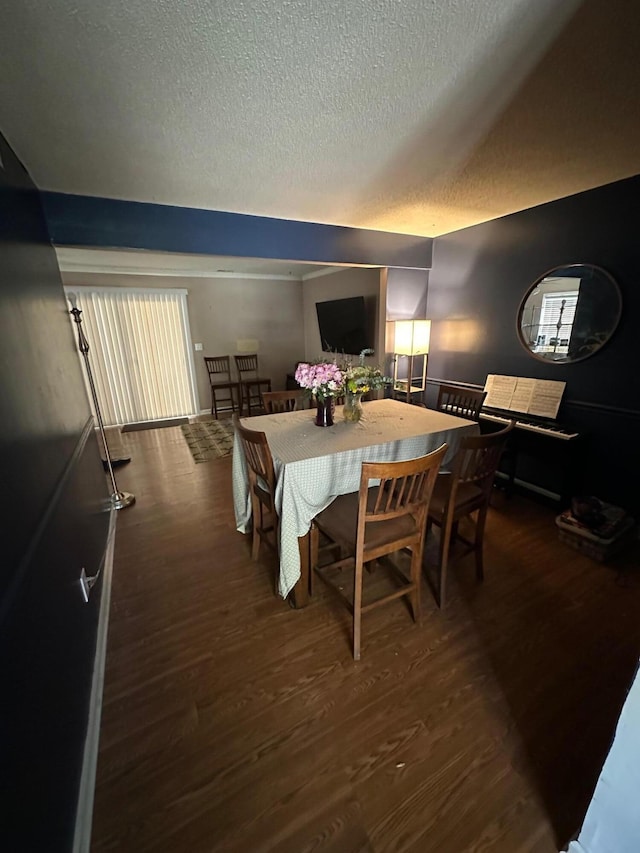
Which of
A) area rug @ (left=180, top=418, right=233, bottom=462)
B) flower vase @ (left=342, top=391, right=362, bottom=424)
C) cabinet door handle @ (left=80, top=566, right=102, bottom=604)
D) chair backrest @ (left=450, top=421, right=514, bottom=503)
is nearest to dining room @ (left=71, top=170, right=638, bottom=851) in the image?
flower vase @ (left=342, top=391, right=362, bottom=424)

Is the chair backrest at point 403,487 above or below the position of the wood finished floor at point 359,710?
above

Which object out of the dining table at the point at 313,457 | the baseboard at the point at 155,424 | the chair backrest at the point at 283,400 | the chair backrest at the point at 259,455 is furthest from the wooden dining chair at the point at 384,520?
the baseboard at the point at 155,424

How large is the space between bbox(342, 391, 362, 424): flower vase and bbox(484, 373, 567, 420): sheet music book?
1.62m

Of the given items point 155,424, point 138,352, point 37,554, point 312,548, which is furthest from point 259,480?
point 138,352

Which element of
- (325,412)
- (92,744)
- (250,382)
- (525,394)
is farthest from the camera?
(250,382)

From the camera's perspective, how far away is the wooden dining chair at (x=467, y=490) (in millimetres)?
1709

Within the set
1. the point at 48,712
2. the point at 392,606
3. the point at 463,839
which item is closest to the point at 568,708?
the point at 463,839

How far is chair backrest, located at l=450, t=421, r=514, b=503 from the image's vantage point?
167 centimetres

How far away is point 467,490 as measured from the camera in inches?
81.0

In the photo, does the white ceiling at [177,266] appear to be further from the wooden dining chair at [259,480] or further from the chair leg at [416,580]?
the chair leg at [416,580]

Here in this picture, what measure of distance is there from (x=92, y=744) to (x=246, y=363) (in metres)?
5.39

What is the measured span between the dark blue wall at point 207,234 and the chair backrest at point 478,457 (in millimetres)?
2379

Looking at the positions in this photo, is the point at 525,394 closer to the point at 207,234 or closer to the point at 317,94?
the point at 317,94

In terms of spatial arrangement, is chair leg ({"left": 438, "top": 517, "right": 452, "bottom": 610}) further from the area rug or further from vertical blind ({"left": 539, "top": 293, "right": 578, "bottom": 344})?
the area rug
